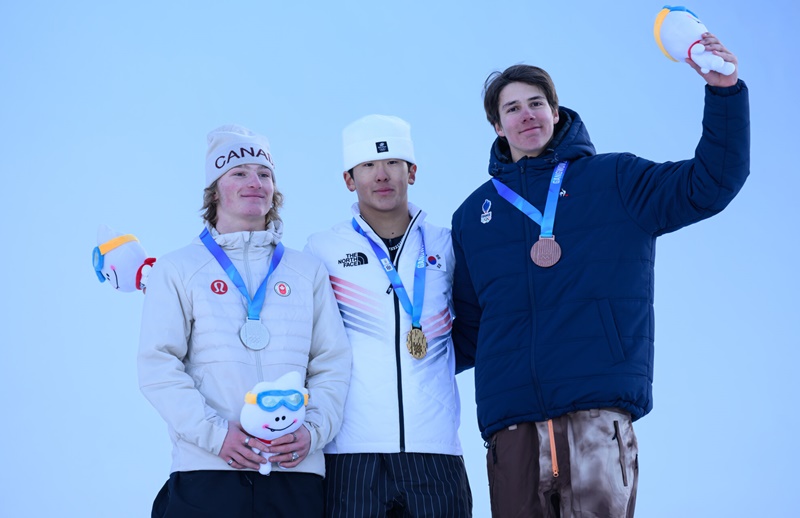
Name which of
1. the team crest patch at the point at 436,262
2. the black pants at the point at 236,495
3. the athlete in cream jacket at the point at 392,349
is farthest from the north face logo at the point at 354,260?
the black pants at the point at 236,495

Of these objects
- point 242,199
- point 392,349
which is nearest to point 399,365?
point 392,349

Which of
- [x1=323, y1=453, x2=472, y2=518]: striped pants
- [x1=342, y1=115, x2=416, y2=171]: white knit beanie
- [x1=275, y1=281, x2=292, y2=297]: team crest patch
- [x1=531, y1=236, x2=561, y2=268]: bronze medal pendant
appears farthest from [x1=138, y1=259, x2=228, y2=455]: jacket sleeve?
[x1=531, y1=236, x2=561, y2=268]: bronze medal pendant

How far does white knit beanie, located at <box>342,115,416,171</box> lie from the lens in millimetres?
3566

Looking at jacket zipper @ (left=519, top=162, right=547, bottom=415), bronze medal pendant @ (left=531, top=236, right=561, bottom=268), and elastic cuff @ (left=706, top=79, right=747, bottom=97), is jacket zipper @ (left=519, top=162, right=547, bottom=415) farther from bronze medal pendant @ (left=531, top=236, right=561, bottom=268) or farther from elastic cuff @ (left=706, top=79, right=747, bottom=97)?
elastic cuff @ (left=706, top=79, right=747, bottom=97)

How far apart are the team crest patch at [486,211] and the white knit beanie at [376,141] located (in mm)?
476

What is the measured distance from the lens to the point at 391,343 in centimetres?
328

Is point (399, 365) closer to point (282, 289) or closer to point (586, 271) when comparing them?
point (282, 289)

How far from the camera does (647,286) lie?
2.95 m

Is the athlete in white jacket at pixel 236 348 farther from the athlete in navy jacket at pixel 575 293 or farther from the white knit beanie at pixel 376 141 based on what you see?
the athlete in navy jacket at pixel 575 293

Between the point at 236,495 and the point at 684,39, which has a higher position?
the point at 684,39

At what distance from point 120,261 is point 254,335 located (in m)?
0.76

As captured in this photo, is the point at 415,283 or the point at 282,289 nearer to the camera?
the point at 282,289

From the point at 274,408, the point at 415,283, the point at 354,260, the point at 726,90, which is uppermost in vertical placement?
the point at 726,90

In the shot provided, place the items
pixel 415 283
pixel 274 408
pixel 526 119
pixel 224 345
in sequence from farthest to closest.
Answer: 1. pixel 415 283
2. pixel 526 119
3. pixel 224 345
4. pixel 274 408
